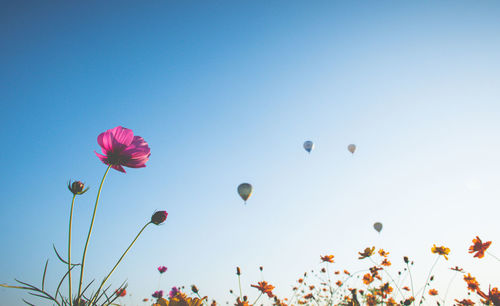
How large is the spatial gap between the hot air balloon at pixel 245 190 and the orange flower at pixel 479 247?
498 cm

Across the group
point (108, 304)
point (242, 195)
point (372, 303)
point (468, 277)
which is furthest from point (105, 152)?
point (242, 195)

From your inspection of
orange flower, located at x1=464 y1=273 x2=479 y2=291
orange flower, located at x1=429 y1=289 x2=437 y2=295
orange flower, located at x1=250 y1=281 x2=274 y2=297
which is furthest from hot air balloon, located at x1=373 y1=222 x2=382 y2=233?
orange flower, located at x1=250 y1=281 x2=274 y2=297

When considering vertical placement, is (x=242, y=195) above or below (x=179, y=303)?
above

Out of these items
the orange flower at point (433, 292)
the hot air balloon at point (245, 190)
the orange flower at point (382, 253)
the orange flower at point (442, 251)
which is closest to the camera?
the orange flower at point (442, 251)

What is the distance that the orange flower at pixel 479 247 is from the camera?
107 inches

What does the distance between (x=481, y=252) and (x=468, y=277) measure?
189 centimetres

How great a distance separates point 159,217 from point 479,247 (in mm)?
3669

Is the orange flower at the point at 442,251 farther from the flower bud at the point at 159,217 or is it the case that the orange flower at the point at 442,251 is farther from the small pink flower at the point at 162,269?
the small pink flower at the point at 162,269

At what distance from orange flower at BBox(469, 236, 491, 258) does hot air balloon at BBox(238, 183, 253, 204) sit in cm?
498

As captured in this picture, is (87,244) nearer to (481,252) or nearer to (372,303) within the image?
(481,252)

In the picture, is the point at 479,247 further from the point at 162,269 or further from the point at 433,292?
the point at 162,269

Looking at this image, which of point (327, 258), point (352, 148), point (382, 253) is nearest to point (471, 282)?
point (382, 253)

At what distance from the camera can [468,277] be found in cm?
400

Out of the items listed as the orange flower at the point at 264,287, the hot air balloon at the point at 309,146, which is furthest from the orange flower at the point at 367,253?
the hot air balloon at the point at 309,146
